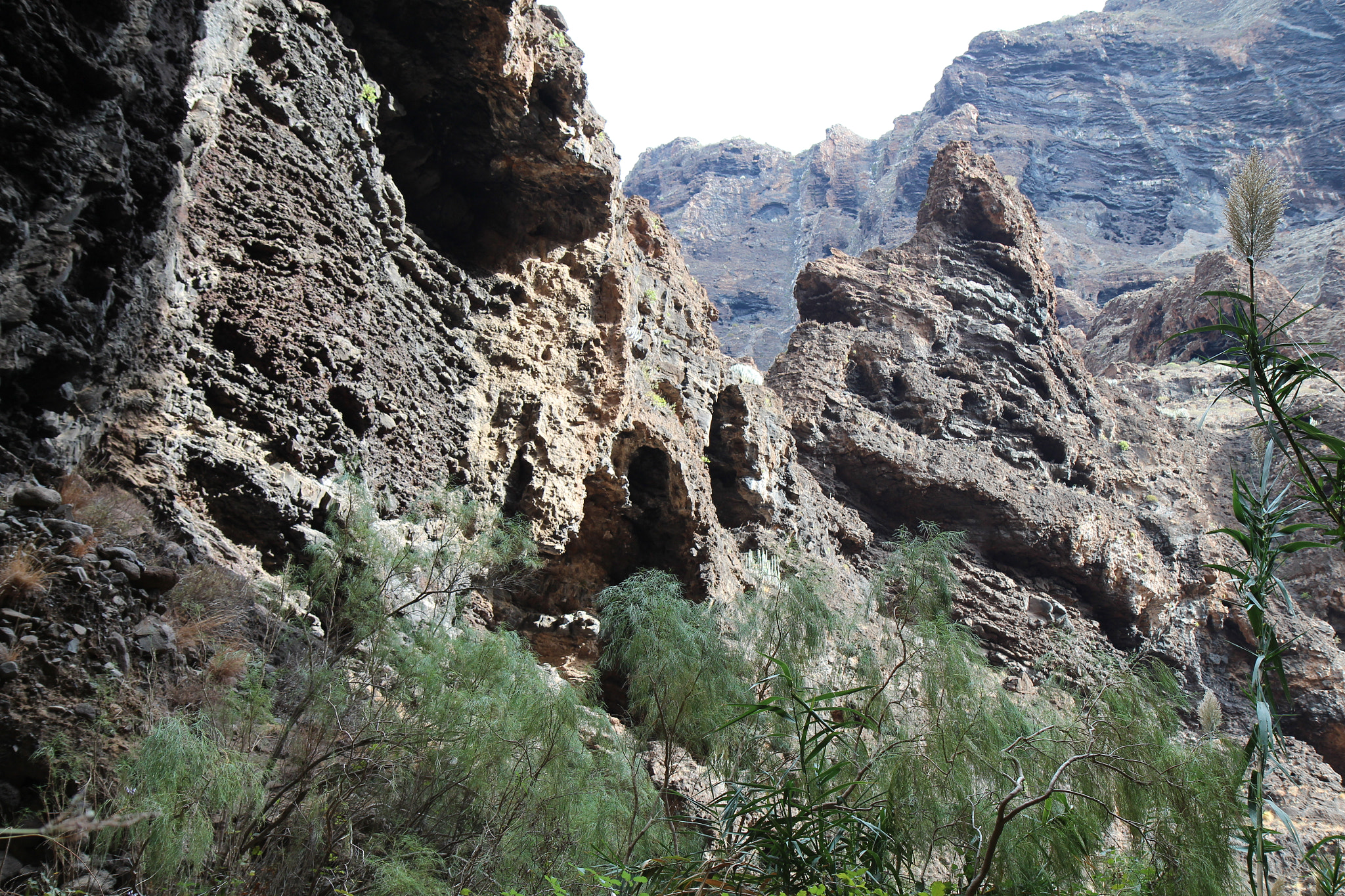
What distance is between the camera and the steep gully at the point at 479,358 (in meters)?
5.05

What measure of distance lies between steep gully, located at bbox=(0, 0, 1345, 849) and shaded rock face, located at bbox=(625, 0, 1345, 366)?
34.1 m

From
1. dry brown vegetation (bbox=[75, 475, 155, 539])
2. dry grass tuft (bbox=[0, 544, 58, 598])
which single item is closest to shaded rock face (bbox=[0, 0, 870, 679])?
dry brown vegetation (bbox=[75, 475, 155, 539])

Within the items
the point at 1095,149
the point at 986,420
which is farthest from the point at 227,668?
the point at 1095,149

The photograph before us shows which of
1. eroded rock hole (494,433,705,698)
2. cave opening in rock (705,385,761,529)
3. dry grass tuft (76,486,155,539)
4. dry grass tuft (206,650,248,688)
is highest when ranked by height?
cave opening in rock (705,385,761,529)

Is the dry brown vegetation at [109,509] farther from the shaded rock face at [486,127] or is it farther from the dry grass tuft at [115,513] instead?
the shaded rock face at [486,127]

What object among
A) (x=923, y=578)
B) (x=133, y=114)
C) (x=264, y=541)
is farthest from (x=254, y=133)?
(x=923, y=578)

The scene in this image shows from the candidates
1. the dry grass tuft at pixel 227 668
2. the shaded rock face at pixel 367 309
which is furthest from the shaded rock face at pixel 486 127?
the dry grass tuft at pixel 227 668

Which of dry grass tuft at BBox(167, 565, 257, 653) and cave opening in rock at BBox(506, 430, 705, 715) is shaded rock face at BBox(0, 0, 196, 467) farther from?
cave opening in rock at BBox(506, 430, 705, 715)

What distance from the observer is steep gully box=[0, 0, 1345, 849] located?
199 inches

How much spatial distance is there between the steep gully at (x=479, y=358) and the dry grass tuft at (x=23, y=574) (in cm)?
17

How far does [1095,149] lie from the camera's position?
6028 cm

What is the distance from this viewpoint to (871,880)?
3854 mm

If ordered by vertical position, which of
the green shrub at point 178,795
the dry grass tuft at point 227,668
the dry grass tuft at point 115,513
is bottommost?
the green shrub at point 178,795

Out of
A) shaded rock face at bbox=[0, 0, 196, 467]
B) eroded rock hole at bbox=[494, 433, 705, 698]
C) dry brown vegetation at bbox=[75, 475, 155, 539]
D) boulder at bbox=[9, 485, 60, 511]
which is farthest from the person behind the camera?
eroded rock hole at bbox=[494, 433, 705, 698]
